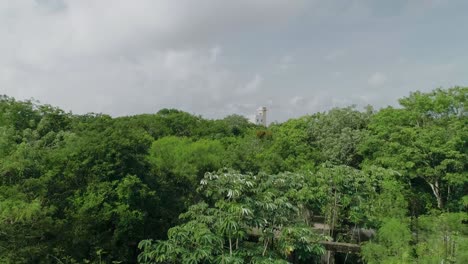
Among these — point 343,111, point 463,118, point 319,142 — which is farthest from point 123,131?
point 463,118

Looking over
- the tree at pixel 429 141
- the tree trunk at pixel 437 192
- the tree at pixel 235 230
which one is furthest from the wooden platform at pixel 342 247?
the tree trunk at pixel 437 192

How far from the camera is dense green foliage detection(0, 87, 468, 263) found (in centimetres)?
759

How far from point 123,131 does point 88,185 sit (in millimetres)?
2213

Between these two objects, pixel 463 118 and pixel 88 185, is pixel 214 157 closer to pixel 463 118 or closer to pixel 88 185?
pixel 88 185

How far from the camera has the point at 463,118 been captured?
15234mm

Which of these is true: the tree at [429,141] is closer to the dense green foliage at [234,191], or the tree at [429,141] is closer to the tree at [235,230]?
the dense green foliage at [234,191]

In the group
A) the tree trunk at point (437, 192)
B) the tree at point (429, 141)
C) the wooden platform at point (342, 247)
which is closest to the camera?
the wooden platform at point (342, 247)

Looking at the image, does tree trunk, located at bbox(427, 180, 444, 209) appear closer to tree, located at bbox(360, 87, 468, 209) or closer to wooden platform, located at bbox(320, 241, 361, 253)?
tree, located at bbox(360, 87, 468, 209)

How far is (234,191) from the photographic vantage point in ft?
24.9

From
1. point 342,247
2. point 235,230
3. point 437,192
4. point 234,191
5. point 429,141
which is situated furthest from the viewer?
point 437,192

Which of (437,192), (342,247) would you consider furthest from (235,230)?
(437,192)

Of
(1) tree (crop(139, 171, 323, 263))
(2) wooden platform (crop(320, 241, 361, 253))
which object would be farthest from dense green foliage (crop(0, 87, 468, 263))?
(2) wooden platform (crop(320, 241, 361, 253))

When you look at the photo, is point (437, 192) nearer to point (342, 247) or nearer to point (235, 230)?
point (342, 247)

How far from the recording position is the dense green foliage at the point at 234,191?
7.59m
